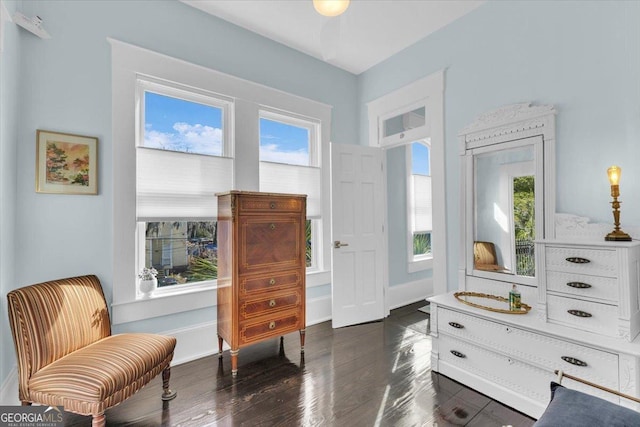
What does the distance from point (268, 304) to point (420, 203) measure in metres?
3.05

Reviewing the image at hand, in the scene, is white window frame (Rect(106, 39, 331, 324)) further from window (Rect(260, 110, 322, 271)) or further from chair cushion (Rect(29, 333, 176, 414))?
chair cushion (Rect(29, 333, 176, 414))

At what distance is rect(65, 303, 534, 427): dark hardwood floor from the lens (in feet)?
6.17

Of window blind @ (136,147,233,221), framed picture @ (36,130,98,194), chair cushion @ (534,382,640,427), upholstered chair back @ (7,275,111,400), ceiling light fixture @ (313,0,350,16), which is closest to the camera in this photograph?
chair cushion @ (534,382,640,427)

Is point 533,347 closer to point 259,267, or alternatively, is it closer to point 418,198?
point 259,267

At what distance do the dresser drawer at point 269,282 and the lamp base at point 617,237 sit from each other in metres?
2.23

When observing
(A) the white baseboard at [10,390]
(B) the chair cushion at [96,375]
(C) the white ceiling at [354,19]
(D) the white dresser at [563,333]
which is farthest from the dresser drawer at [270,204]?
(A) the white baseboard at [10,390]

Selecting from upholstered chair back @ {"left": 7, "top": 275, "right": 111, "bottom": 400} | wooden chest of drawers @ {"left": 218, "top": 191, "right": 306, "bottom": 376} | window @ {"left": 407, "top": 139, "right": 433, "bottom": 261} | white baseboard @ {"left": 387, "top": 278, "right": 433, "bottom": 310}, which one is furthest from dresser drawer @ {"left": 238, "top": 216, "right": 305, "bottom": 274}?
window @ {"left": 407, "top": 139, "right": 433, "bottom": 261}

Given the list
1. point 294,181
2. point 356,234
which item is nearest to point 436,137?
point 356,234

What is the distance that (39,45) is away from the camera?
6.96 ft

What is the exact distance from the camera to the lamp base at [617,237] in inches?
72.6

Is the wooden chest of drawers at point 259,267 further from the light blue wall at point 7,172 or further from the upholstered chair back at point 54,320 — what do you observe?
the light blue wall at point 7,172

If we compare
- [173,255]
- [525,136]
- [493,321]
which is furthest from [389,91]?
[173,255]

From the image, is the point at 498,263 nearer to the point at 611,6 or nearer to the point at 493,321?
the point at 493,321

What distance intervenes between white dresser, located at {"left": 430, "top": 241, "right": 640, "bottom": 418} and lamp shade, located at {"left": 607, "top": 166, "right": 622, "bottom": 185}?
1.38 feet
